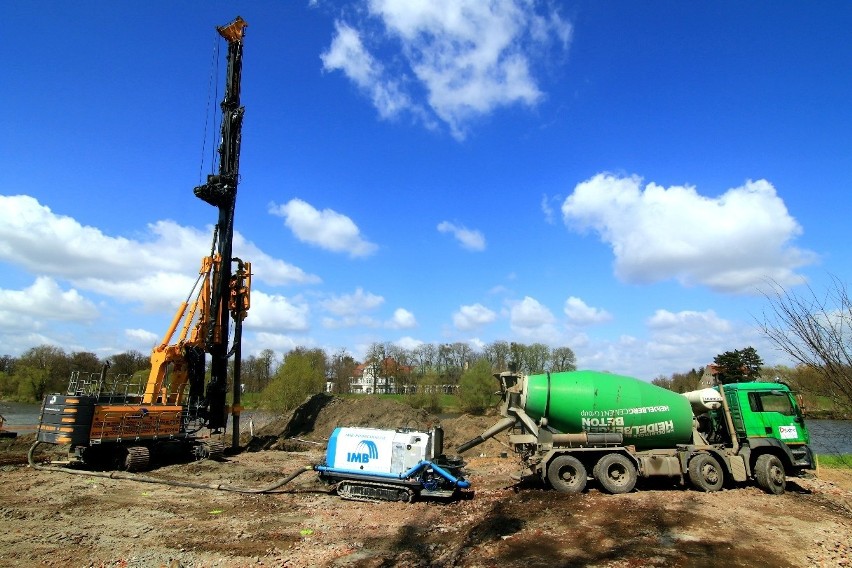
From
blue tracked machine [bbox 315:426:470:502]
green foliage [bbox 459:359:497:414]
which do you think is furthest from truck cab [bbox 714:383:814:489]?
green foliage [bbox 459:359:497:414]

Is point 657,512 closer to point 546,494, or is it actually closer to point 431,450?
point 546,494

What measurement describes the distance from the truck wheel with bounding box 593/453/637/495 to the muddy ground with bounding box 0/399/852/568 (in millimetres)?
303

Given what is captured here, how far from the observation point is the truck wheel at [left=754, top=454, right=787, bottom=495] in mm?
12828

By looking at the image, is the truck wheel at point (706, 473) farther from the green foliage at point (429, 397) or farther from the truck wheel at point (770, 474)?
the green foliage at point (429, 397)

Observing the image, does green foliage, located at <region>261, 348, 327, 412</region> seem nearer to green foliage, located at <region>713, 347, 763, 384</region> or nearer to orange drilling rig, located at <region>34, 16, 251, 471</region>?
orange drilling rig, located at <region>34, 16, 251, 471</region>

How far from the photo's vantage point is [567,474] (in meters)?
13.0

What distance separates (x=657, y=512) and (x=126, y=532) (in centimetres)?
1058

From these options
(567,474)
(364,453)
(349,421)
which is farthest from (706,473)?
(349,421)

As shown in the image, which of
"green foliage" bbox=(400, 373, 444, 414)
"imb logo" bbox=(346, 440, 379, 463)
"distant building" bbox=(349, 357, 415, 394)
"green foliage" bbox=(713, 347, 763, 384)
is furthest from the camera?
"distant building" bbox=(349, 357, 415, 394)

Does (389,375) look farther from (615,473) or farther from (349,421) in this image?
(615,473)

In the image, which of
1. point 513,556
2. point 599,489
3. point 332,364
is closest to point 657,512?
point 599,489

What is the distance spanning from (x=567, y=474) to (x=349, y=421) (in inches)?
602

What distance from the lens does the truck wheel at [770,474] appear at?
12.8 meters

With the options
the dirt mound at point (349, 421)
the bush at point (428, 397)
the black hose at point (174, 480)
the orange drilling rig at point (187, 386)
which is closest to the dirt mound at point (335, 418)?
the dirt mound at point (349, 421)
